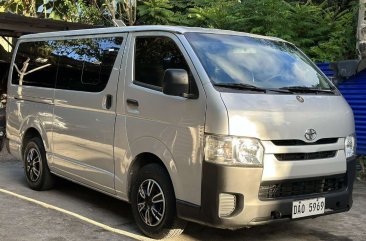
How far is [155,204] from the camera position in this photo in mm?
4758

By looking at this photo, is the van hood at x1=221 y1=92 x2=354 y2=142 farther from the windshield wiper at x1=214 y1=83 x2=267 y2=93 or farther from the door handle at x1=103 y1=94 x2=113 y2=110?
the door handle at x1=103 y1=94 x2=113 y2=110

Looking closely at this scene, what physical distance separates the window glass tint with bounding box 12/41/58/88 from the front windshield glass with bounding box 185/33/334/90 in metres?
2.62

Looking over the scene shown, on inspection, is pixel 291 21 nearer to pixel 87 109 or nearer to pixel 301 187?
pixel 87 109

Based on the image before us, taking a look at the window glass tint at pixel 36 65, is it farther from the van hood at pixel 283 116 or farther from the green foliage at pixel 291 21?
Result: the green foliage at pixel 291 21

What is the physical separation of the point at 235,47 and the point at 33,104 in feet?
10.7

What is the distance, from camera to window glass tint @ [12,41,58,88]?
263 inches

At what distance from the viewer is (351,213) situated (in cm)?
600

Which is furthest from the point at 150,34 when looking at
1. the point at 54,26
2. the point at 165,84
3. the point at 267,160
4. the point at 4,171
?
the point at 54,26

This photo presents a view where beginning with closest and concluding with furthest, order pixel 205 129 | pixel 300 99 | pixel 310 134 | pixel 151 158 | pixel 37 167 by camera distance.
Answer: pixel 205 129 → pixel 310 134 → pixel 300 99 → pixel 151 158 → pixel 37 167

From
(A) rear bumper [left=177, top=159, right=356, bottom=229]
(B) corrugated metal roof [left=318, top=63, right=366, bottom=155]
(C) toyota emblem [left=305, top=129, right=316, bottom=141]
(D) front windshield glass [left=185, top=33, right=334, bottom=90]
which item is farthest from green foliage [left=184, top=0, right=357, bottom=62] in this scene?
(A) rear bumper [left=177, top=159, right=356, bottom=229]

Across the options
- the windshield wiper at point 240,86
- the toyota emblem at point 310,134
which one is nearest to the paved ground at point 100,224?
the toyota emblem at point 310,134

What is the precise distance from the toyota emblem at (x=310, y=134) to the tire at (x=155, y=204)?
1293 millimetres

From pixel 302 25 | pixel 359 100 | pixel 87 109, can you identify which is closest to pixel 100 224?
pixel 87 109

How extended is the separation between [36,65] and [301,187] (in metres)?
4.29
